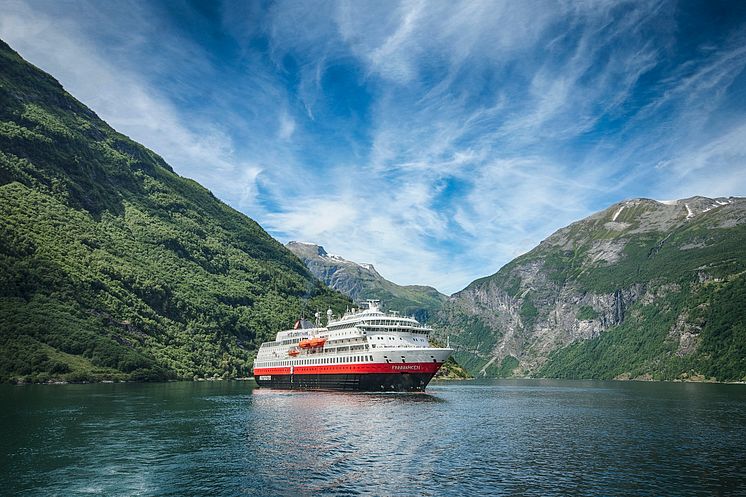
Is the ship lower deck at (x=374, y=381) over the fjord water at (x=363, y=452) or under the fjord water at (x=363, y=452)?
over

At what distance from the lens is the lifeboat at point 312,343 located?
479ft

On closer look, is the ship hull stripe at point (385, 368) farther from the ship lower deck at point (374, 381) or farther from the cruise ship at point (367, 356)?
the ship lower deck at point (374, 381)

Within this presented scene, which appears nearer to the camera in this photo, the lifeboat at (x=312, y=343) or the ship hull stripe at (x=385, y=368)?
the ship hull stripe at (x=385, y=368)

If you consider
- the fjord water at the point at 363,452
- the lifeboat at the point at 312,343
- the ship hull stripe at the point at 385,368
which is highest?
the lifeboat at the point at 312,343

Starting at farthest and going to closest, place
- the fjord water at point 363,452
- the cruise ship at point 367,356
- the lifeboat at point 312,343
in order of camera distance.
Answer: the lifeboat at point 312,343 → the cruise ship at point 367,356 → the fjord water at point 363,452

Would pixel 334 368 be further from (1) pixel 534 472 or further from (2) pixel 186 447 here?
(1) pixel 534 472

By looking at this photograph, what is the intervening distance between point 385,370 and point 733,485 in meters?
83.5

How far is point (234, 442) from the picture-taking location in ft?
194

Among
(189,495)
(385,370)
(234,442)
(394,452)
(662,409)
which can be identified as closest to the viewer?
(189,495)

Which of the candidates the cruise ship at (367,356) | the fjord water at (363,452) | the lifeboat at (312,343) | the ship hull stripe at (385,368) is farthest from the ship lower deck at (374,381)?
the fjord water at (363,452)

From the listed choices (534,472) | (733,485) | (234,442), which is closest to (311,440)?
(234,442)

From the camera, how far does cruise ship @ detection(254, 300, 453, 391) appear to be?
11950 cm

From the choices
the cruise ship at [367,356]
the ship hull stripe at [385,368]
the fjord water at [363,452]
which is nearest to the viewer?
the fjord water at [363,452]

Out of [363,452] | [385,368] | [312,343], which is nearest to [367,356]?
[385,368]
